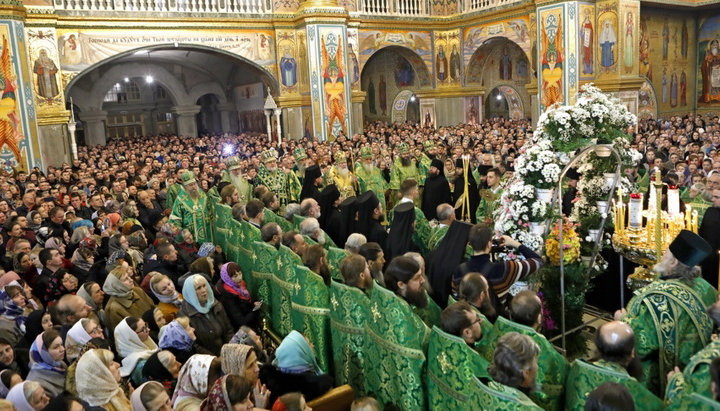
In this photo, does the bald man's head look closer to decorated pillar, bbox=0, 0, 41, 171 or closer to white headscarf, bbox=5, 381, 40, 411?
white headscarf, bbox=5, 381, 40, 411

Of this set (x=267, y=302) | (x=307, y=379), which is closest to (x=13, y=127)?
(x=267, y=302)

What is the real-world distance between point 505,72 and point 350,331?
21.2 meters

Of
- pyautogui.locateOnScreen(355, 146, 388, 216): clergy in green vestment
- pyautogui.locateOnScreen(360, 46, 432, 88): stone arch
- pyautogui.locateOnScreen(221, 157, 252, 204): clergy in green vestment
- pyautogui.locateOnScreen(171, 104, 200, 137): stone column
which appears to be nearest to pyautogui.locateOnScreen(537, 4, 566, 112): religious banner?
pyautogui.locateOnScreen(360, 46, 432, 88): stone arch

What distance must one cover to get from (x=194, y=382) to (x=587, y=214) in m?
4.36

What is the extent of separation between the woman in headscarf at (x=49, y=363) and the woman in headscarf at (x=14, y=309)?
109 cm

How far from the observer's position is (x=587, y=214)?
6078 millimetres

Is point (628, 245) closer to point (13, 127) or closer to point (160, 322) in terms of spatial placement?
point (160, 322)

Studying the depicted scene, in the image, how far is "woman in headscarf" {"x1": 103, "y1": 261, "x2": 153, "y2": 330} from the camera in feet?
15.8

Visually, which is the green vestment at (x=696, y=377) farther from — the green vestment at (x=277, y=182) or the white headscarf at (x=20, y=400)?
the green vestment at (x=277, y=182)

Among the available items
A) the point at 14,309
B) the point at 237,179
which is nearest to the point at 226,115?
the point at 237,179

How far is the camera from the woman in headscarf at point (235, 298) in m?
5.23

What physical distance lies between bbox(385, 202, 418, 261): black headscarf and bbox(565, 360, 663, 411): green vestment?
8.54ft

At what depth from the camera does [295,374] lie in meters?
3.95

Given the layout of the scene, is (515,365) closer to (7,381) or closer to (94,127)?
(7,381)
